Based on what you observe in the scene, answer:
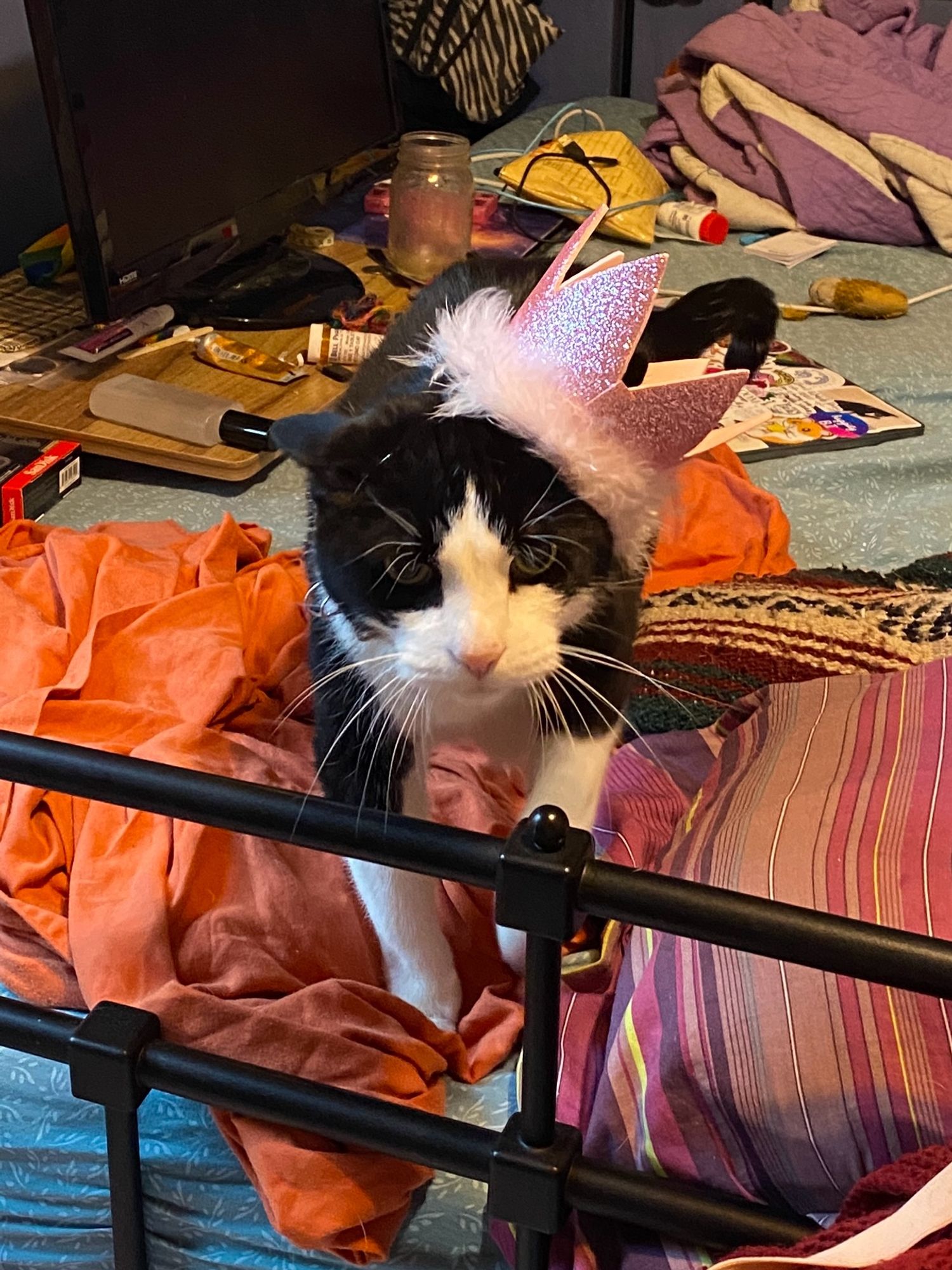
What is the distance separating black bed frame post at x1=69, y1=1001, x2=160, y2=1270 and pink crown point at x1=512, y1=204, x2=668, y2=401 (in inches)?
15.1

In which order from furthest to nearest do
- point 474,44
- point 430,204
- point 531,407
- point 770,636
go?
point 474,44 < point 430,204 < point 770,636 < point 531,407

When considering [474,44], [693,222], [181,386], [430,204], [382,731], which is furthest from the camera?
[474,44]

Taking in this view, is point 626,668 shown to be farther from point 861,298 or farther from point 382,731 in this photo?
point 861,298

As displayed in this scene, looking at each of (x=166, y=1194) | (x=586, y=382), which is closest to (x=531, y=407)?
(x=586, y=382)

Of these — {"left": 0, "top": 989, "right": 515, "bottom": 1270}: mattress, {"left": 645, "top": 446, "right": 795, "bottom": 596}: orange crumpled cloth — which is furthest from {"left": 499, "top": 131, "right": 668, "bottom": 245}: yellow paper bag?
{"left": 0, "top": 989, "right": 515, "bottom": 1270}: mattress

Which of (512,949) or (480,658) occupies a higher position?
(480,658)

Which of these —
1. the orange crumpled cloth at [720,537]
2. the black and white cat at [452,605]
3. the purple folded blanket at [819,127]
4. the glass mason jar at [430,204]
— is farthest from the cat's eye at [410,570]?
the purple folded blanket at [819,127]

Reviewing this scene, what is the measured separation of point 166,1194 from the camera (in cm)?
72

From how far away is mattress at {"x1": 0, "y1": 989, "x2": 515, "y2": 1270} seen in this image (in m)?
0.69

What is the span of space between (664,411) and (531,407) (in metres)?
0.08

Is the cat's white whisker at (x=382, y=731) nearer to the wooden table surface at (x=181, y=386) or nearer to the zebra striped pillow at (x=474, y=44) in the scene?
the wooden table surface at (x=181, y=386)

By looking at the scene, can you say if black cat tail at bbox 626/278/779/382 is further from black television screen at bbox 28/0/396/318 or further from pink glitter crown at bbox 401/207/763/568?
black television screen at bbox 28/0/396/318

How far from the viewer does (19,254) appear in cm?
171

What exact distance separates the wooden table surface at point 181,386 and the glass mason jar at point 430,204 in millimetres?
264
